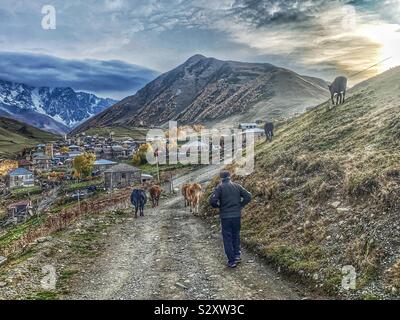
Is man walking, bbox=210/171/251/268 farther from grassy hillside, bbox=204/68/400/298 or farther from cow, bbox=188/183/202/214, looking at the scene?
cow, bbox=188/183/202/214

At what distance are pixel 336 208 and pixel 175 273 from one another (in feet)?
20.9

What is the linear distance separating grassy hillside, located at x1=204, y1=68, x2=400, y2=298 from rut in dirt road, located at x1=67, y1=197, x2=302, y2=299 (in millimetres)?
1168

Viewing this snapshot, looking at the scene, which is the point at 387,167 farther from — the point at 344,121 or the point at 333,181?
the point at 344,121

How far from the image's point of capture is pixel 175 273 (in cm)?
1275

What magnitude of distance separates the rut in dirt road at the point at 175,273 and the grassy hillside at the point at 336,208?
1.17 metres

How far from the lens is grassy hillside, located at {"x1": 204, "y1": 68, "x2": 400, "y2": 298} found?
36.1 ft

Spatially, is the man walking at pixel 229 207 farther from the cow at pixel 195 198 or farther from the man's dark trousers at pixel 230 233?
the cow at pixel 195 198

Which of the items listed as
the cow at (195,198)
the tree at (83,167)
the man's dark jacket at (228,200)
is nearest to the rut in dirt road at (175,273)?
the man's dark jacket at (228,200)

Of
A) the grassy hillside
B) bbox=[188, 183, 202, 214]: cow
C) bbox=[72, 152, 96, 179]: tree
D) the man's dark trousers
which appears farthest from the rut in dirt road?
bbox=[72, 152, 96, 179]: tree

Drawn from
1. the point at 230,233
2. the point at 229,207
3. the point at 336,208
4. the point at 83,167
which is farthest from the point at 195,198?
Result: the point at 83,167

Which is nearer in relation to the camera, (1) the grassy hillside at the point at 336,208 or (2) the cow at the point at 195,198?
(1) the grassy hillside at the point at 336,208

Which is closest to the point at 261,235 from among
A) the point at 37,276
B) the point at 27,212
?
the point at 37,276

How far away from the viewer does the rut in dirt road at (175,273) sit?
10.9 metres

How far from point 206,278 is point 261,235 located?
4690 mm
